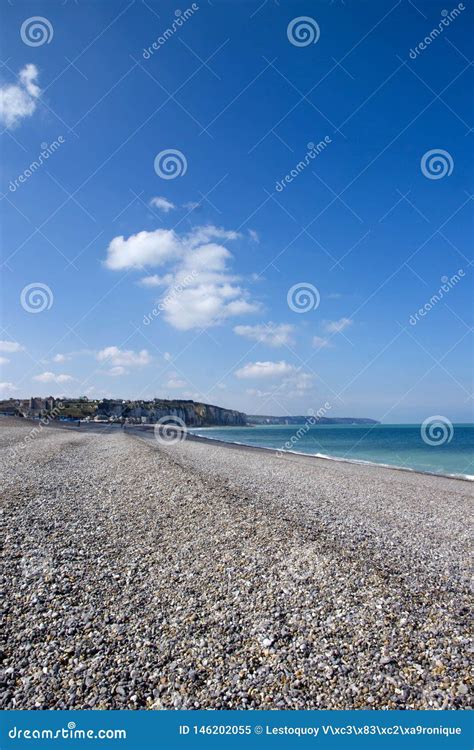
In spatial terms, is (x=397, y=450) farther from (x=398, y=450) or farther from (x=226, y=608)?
(x=226, y=608)

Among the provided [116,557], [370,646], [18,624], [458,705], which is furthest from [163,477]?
[458,705]

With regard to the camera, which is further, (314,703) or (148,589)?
(148,589)

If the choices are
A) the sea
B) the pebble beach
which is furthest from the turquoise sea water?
the pebble beach

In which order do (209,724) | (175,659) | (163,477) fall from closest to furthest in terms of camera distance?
(209,724)
(175,659)
(163,477)

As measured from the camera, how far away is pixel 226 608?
6219mm

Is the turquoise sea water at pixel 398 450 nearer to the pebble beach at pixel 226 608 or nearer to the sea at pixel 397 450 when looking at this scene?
the sea at pixel 397 450

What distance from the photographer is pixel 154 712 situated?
4.35 meters

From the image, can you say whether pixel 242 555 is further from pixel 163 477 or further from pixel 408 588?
pixel 163 477

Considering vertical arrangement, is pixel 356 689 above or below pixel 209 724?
above

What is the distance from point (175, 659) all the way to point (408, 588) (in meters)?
4.53

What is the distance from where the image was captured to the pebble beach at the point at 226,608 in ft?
15.0

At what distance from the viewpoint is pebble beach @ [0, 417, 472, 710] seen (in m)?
4.57

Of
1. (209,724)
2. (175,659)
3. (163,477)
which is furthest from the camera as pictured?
(163,477)

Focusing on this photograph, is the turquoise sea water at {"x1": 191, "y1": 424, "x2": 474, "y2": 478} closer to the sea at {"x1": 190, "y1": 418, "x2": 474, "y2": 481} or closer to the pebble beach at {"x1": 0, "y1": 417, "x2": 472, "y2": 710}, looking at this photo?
the sea at {"x1": 190, "y1": 418, "x2": 474, "y2": 481}
